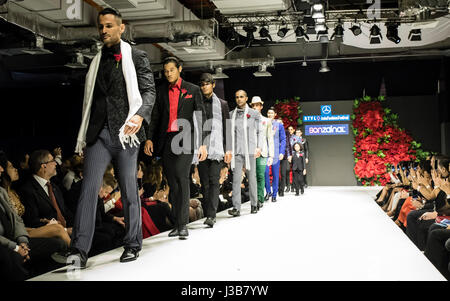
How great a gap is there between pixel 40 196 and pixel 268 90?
30.3ft

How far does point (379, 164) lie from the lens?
11.0 metres

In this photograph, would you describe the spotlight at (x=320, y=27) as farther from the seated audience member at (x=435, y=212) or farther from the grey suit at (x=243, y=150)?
the seated audience member at (x=435, y=212)

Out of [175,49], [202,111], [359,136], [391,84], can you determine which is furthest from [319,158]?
[202,111]

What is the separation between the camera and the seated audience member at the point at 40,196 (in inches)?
119

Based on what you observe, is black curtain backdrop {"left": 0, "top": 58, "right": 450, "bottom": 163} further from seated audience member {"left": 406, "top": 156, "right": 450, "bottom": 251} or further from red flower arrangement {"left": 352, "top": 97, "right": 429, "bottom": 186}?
seated audience member {"left": 406, "top": 156, "right": 450, "bottom": 251}

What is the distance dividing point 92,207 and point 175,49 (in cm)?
755

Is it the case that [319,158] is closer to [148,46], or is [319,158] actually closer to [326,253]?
[148,46]

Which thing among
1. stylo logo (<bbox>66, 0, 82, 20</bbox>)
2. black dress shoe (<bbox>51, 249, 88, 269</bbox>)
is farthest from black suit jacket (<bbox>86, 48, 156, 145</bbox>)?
stylo logo (<bbox>66, 0, 82, 20</bbox>)

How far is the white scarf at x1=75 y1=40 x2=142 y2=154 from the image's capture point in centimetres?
211

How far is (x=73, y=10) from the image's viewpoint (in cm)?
648

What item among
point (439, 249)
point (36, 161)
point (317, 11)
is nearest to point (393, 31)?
point (317, 11)

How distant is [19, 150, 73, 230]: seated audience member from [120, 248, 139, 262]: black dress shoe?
3.44 ft

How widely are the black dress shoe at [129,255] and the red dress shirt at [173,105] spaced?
89cm

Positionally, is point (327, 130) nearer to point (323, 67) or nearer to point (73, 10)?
point (323, 67)
